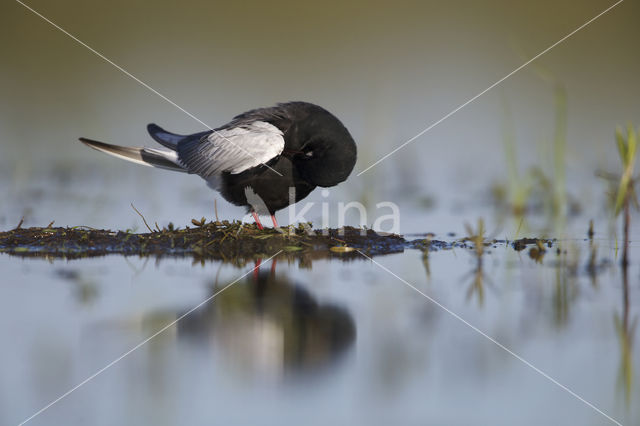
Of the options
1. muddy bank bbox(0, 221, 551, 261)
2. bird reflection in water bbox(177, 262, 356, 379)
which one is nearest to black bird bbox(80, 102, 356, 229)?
muddy bank bbox(0, 221, 551, 261)

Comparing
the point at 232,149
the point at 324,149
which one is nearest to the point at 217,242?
the point at 232,149

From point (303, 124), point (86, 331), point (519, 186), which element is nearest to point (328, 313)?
point (86, 331)

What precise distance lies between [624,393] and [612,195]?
224cm

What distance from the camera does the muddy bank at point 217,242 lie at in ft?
13.5

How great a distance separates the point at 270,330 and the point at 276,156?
2.36 metres

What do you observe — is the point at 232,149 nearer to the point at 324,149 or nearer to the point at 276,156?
the point at 276,156

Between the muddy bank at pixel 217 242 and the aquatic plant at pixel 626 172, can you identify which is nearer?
the aquatic plant at pixel 626 172

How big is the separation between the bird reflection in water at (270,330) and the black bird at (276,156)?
5.61 feet

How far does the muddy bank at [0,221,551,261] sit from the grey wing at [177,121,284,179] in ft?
1.73

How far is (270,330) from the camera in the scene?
2.53m

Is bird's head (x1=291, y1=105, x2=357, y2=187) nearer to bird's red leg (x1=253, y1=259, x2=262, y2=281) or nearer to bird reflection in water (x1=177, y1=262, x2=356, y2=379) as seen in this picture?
bird's red leg (x1=253, y1=259, x2=262, y2=281)

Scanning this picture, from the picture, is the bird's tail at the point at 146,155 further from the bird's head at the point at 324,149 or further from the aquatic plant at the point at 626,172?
the aquatic plant at the point at 626,172

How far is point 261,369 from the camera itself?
219 cm

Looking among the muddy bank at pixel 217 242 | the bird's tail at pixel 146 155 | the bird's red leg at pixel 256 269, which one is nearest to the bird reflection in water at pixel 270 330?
the bird's red leg at pixel 256 269
